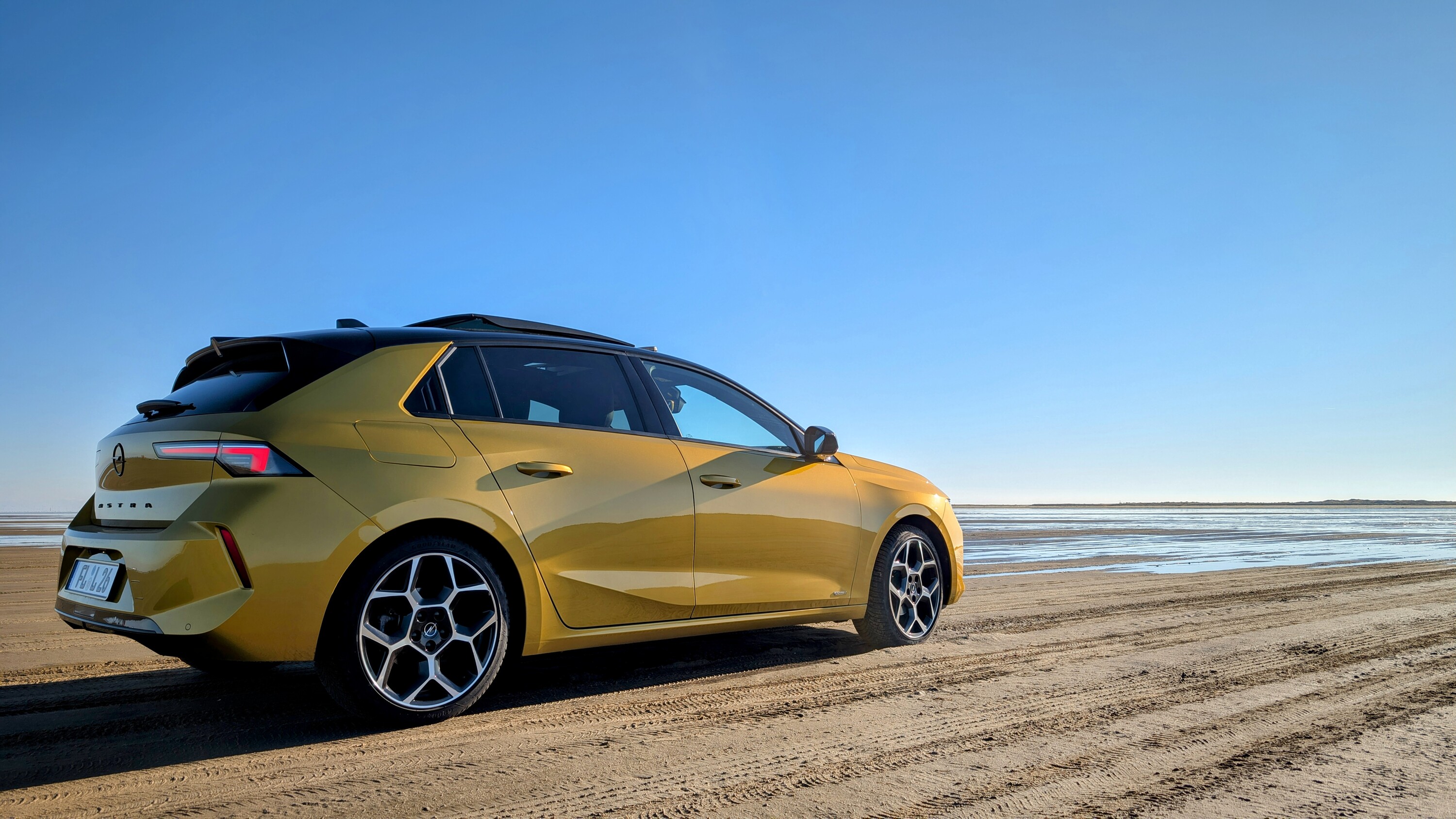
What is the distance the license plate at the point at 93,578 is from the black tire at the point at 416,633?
807 millimetres

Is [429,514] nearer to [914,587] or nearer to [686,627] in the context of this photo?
[686,627]

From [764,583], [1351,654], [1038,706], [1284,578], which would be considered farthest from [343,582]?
[1284,578]

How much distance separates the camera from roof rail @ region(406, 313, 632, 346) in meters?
4.25

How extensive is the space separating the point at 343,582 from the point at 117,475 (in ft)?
3.45

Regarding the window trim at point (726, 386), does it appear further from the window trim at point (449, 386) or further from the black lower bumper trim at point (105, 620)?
the black lower bumper trim at point (105, 620)

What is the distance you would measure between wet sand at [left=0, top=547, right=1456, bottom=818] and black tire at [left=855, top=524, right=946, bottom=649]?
210 mm

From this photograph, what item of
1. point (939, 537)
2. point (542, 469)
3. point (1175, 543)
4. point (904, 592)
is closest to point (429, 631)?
point (542, 469)

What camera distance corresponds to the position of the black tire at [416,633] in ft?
10.4

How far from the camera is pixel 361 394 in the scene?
3443 millimetres

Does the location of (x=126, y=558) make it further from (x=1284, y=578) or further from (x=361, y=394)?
(x=1284, y=578)

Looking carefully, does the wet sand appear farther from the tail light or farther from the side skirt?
the tail light

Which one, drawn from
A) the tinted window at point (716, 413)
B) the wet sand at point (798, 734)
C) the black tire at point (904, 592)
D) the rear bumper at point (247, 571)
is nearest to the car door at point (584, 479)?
the tinted window at point (716, 413)

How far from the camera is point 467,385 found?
3.80 m

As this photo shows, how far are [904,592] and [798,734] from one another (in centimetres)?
227
